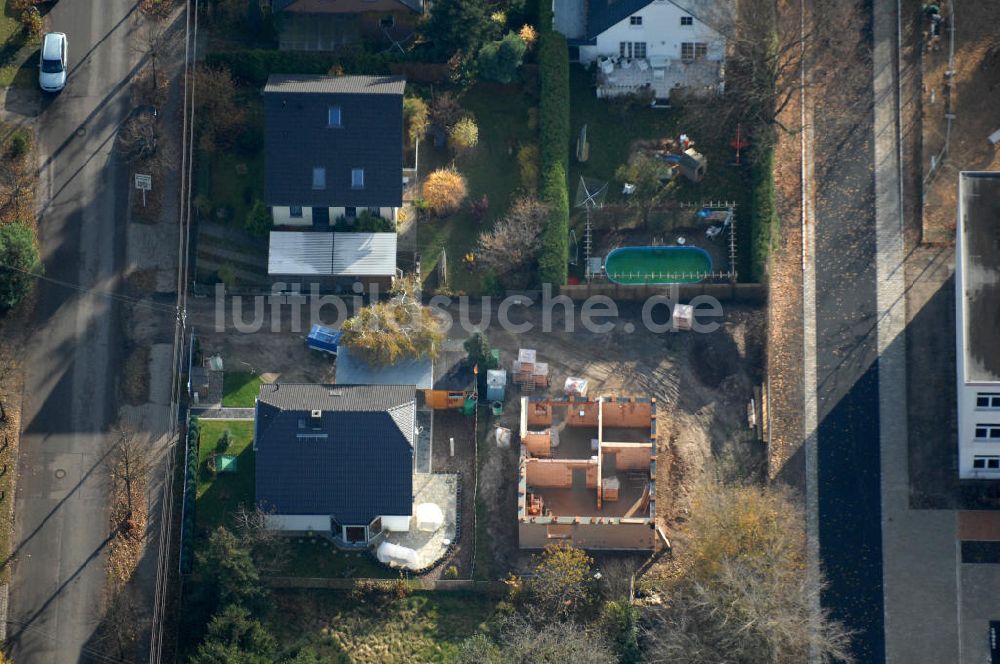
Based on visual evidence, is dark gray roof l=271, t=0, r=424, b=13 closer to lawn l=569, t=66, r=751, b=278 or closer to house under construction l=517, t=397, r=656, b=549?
lawn l=569, t=66, r=751, b=278

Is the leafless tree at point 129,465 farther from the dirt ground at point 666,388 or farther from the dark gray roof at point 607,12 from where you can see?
the dark gray roof at point 607,12

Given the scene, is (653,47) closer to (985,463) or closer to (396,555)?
(985,463)

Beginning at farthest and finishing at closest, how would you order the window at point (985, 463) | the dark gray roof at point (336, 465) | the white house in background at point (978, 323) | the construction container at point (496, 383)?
1. the construction container at point (496, 383)
2. the window at point (985, 463)
3. the dark gray roof at point (336, 465)
4. the white house in background at point (978, 323)

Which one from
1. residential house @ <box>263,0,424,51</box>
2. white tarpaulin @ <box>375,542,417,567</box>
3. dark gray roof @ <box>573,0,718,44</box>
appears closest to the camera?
white tarpaulin @ <box>375,542,417,567</box>

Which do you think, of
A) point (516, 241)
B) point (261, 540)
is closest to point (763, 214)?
point (516, 241)

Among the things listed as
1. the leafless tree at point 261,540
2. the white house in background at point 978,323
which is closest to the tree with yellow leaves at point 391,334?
the leafless tree at point 261,540

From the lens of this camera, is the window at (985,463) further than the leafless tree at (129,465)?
No

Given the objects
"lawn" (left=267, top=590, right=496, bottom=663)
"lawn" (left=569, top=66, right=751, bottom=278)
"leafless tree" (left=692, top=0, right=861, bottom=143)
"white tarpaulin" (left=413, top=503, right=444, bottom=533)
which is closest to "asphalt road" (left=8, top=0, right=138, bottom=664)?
"lawn" (left=267, top=590, right=496, bottom=663)

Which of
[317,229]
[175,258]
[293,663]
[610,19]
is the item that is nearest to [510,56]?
[610,19]
